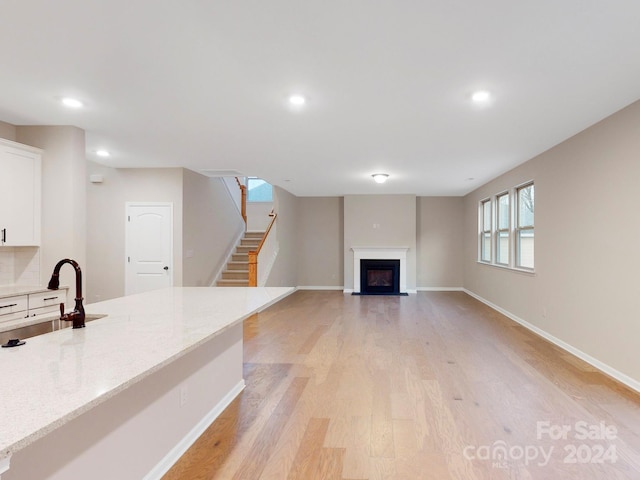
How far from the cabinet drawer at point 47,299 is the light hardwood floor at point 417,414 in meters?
2.13

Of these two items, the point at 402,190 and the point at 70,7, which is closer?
the point at 70,7

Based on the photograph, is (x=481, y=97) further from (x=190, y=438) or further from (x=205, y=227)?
(x=205, y=227)

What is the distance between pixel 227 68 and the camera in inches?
106

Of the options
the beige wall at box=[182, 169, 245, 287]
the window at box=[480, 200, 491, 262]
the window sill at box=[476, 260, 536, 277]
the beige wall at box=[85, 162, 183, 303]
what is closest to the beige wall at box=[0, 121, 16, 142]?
the beige wall at box=[85, 162, 183, 303]

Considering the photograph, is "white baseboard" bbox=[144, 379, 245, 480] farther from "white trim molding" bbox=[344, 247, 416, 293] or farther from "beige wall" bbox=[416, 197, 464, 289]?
"beige wall" bbox=[416, 197, 464, 289]

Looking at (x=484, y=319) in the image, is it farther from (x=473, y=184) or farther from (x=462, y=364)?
(x=473, y=184)

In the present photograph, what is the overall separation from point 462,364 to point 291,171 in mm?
4130

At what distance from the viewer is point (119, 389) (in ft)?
4.01

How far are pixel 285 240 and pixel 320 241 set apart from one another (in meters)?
1.62

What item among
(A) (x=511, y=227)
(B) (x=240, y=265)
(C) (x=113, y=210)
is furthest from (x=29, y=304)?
(A) (x=511, y=227)

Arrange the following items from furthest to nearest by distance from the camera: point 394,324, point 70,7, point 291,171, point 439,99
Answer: point 291,171
point 394,324
point 439,99
point 70,7

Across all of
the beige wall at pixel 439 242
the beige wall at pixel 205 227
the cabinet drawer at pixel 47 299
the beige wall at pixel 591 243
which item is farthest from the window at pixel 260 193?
the cabinet drawer at pixel 47 299

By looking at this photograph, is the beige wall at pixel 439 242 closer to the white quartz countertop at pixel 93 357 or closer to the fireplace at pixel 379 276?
the fireplace at pixel 379 276

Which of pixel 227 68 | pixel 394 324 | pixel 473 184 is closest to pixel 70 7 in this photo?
pixel 227 68
